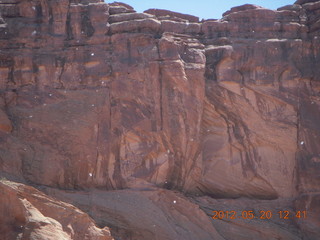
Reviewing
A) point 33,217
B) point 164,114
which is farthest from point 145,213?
point 33,217

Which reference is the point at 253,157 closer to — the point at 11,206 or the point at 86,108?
the point at 86,108

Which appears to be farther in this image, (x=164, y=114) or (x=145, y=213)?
(x=164, y=114)

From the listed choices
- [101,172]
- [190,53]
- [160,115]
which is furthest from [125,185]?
[190,53]

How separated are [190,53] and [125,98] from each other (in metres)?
2.21

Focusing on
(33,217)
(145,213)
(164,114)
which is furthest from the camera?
(164,114)

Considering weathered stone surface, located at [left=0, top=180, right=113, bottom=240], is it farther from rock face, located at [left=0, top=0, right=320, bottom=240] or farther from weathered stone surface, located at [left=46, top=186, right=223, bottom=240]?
rock face, located at [left=0, top=0, right=320, bottom=240]

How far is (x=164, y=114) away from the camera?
14422mm
